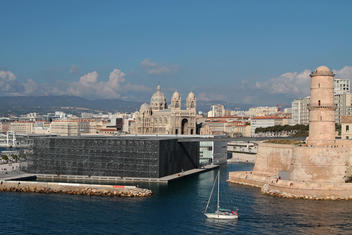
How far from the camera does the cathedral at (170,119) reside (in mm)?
142000

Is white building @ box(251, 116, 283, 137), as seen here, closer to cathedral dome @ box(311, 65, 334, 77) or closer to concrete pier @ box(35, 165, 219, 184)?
concrete pier @ box(35, 165, 219, 184)

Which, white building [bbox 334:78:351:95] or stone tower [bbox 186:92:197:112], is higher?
white building [bbox 334:78:351:95]

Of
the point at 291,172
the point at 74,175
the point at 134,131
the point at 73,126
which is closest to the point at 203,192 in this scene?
the point at 291,172

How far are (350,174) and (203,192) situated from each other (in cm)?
1668

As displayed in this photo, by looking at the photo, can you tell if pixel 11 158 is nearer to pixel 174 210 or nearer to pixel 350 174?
pixel 174 210

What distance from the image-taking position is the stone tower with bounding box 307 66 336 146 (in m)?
60.0

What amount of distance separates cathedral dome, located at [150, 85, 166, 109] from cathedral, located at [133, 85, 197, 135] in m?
0.48

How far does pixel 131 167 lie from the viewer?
233ft

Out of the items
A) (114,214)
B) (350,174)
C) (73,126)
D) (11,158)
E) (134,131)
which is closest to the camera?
(114,214)

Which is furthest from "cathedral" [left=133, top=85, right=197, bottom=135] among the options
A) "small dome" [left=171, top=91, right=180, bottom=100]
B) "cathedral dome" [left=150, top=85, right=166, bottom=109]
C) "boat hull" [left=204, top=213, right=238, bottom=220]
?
"boat hull" [left=204, top=213, right=238, bottom=220]

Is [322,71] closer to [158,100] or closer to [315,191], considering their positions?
[315,191]

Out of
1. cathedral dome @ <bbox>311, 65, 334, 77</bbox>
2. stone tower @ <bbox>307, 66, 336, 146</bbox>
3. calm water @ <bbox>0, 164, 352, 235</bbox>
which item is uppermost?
cathedral dome @ <bbox>311, 65, 334, 77</bbox>

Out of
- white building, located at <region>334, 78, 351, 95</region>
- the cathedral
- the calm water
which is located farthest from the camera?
white building, located at <region>334, 78, 351, 95</region>

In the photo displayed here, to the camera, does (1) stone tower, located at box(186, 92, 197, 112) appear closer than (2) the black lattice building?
No
